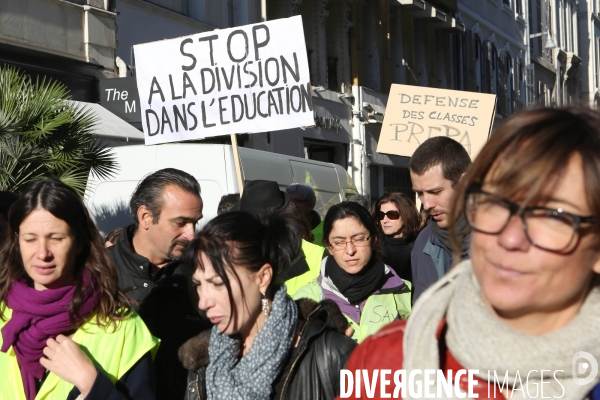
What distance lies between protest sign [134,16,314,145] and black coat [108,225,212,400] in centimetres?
306

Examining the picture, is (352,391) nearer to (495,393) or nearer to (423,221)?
(495,393)

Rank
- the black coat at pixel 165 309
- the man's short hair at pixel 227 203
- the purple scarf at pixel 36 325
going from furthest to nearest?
the man's short hair at pixel 227 203 → the black coat at pixel 165 309 → the purple scarf at pixel 36 325

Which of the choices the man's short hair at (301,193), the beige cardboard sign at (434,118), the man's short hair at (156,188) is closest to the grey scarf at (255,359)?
the man's short hair at (156,188)

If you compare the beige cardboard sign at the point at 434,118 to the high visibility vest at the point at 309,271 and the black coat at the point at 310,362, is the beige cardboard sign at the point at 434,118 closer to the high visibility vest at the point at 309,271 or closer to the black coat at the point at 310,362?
the high visibility vest at the point at 309,271

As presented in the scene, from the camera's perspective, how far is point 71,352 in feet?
9.62

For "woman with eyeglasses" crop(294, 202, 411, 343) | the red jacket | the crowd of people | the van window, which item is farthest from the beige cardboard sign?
the red jacket

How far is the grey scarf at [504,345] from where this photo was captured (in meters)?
1.67

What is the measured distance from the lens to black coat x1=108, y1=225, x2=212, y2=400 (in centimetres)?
349

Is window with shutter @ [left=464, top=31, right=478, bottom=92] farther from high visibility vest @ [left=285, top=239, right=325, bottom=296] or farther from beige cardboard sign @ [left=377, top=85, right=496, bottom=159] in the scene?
high visibility vest @ [left=285, top=239, right=325, bottom=296]

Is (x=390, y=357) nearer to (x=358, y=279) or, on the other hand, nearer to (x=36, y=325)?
(x=36, y=325)

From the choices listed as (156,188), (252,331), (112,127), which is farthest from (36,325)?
(112,127)

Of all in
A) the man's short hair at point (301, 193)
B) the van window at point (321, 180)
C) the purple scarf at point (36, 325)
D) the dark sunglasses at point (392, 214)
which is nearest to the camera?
the purple scarf at point (36, 325)

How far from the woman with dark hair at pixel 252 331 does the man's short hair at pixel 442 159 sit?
1.28m

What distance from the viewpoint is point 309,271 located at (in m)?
4.88
